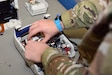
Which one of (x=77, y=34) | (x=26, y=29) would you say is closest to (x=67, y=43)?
(x=77, y=34)

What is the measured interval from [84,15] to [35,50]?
0.68ft

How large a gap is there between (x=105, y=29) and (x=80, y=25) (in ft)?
1.72

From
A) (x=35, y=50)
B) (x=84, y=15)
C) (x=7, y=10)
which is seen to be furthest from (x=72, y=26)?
(x=7, y=10)

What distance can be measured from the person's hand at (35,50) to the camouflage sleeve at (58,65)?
2.0 inches

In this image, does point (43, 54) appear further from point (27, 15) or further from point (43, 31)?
point (27, 15)

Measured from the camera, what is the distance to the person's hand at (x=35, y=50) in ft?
2.27

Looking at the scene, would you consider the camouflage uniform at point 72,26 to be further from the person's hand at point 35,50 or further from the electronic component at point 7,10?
the electronic component at point 7,10

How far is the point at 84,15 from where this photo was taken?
0.77 m

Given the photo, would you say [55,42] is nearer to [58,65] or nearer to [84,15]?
[84,15]

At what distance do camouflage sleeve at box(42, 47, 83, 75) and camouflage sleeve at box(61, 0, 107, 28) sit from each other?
188 millimetres

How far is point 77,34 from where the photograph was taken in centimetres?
90

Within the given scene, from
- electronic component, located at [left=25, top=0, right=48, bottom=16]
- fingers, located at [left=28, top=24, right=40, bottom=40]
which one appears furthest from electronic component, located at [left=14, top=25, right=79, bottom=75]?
electronic component, located at [left=25, top=0, right=48, bottom=16]

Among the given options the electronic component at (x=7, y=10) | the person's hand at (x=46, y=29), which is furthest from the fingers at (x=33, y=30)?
the electronic component at (x=7, y=10)

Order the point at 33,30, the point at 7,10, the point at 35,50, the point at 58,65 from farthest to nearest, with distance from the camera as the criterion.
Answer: the point at 7,10, the point at 33,30, the point at 35,50, the point at 58,65
